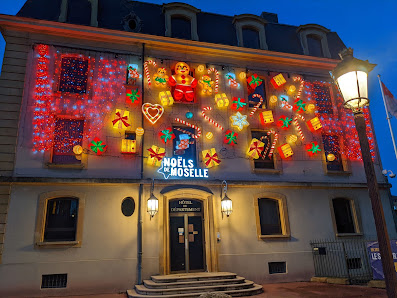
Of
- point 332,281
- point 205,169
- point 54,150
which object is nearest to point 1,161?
point 54,150

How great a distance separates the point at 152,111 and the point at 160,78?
1.68 metres

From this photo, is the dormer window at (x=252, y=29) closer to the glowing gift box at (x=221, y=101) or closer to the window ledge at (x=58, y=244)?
the glowing gift box at (x=221, y=101)

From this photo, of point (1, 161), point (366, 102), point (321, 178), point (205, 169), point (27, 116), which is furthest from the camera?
point (321, 178)

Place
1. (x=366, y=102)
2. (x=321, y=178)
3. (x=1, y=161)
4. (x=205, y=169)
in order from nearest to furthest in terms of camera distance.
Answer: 1. (x=366, y=102)
2. (x=1, y=161)
3. (x=205, y=169)
4. (x=321, y=178)

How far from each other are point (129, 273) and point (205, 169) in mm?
5212

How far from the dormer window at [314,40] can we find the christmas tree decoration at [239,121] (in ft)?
20.0

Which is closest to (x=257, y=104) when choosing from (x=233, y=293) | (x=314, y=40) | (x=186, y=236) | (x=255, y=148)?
(x=255, y=148)

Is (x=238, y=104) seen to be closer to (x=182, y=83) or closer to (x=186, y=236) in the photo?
(x=182, y=83)

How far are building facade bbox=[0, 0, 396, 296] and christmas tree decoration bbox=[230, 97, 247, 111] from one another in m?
0.07

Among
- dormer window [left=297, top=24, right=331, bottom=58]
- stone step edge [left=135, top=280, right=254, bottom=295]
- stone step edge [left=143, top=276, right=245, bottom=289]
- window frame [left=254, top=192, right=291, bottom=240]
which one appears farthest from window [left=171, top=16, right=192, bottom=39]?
stone step edge [left=135, top=280, right=254, bottom=295]

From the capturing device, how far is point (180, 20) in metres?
15.9

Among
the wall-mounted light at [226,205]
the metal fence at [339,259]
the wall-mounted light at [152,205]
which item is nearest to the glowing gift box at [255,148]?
the wall-mounted light at [226,205]

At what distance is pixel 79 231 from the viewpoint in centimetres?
1166

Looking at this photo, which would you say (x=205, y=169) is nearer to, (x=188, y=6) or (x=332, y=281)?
(x=332, y=281)
